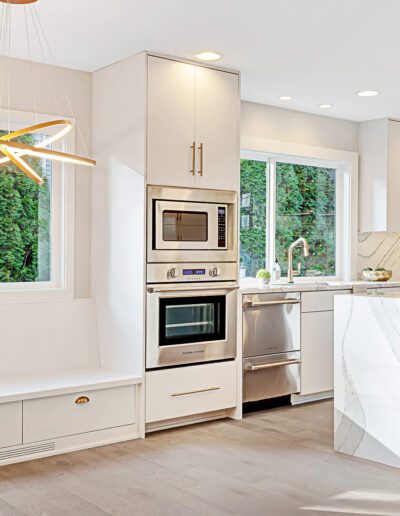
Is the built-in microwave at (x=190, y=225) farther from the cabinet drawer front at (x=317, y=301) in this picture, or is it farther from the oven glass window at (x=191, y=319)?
the cabinet drawer front at (x=317, y=301)

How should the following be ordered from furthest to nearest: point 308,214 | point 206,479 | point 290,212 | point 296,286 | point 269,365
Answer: point 308,214
point 290,212
point 296,286
point 269,365
point 206,479

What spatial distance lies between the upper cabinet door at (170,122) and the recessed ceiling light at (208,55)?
0.38 feet

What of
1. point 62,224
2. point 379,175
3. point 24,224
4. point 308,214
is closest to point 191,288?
point 62,224

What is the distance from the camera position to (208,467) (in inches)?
143

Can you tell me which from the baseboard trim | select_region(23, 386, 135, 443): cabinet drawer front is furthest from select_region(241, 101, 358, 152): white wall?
select_region(23, 386, 135, 443): cabinet drawer front

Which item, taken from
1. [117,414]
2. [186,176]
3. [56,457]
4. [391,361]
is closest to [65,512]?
[56,457]

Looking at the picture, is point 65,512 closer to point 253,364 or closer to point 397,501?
point 397,501

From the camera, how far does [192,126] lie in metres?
4.42

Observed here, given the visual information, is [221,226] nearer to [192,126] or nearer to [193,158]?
[193,158]

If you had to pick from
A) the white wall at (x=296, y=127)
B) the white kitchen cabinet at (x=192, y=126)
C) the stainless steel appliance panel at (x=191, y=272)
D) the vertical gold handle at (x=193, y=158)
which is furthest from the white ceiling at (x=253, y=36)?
the stainless steel appliance panel at (x=191, y=272)

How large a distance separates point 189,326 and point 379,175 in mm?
2716

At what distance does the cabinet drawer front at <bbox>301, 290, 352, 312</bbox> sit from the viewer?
5.14 meters

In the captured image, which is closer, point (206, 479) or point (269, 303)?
point (206, 479)

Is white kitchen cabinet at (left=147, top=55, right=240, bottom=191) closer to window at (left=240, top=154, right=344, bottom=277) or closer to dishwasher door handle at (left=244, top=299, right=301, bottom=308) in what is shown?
dishwasher door handle at (left=244, top=299, right=301, bottom=308)
